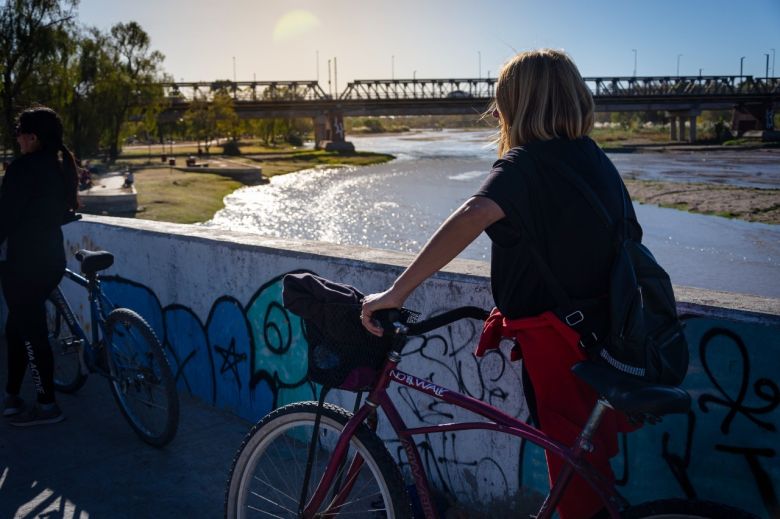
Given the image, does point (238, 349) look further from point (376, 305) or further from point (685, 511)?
point (685, 511)

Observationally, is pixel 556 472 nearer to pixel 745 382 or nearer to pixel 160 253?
pixel 745 382

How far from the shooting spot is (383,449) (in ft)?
8.30

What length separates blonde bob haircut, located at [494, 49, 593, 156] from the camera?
2.29 m

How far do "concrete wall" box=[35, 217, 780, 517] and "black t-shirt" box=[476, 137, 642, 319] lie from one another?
2.48ft

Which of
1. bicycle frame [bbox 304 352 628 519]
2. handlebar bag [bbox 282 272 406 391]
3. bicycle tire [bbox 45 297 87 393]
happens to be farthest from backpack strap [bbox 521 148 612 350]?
bicycle tire [bbox 45 297 87 393]

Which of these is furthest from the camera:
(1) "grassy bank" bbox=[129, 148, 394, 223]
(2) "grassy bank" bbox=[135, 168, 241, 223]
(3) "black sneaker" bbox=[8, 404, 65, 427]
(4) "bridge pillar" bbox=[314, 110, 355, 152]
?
(4) "bridge pillar" bbox=[314, 110, 355, 152]

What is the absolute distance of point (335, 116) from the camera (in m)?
96.6

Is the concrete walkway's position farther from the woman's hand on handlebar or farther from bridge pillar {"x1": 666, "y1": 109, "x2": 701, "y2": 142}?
bridge pillar {"x1": 666, "y1": 109, "x2": 701, "y2": 142}

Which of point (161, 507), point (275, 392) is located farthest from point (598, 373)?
point (275, 392)

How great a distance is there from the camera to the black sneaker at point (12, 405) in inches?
199

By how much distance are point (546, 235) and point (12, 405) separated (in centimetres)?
404

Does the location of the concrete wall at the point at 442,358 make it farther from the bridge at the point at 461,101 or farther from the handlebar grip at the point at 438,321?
the bridge at the point at 461,101

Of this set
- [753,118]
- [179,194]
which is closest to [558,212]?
[179,194]

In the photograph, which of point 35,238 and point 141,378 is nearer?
point 141,378
